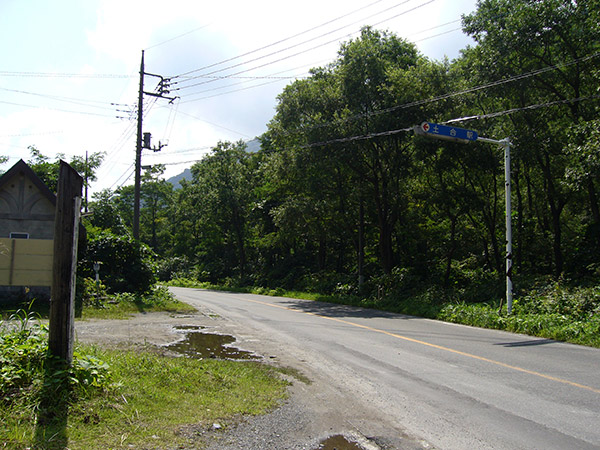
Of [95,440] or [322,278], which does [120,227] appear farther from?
[95,440]

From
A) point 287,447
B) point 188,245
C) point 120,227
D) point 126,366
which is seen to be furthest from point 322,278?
point 188,245

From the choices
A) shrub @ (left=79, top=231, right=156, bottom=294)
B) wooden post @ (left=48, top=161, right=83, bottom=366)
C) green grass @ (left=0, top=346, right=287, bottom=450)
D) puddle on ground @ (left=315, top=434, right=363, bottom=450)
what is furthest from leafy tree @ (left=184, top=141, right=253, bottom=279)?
puddle on ground @ (left=315, top=434, right=363, bottom=450)

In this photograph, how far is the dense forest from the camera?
17.3m

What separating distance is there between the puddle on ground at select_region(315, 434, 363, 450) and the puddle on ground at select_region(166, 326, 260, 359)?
419 cm

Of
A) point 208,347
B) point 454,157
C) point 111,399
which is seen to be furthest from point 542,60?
point 111,399

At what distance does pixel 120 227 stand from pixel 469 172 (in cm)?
2248

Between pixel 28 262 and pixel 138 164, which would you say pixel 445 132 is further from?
pixel 138 164

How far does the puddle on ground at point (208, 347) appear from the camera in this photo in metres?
8.65

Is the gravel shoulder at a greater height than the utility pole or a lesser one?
lesser

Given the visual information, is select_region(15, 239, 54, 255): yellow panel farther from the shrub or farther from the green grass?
the shrub

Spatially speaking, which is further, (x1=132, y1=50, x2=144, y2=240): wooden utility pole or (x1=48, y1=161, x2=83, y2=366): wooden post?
(x1=132, y1=50, x2=144, y2=240): wooden utility pole

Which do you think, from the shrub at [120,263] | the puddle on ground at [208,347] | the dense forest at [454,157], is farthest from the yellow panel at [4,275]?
the shrub at [120,263]

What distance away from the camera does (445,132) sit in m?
11.8

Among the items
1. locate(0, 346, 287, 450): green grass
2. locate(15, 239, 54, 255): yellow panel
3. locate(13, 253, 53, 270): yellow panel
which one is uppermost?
locate(15, 239, 54, 255): yellow panel
